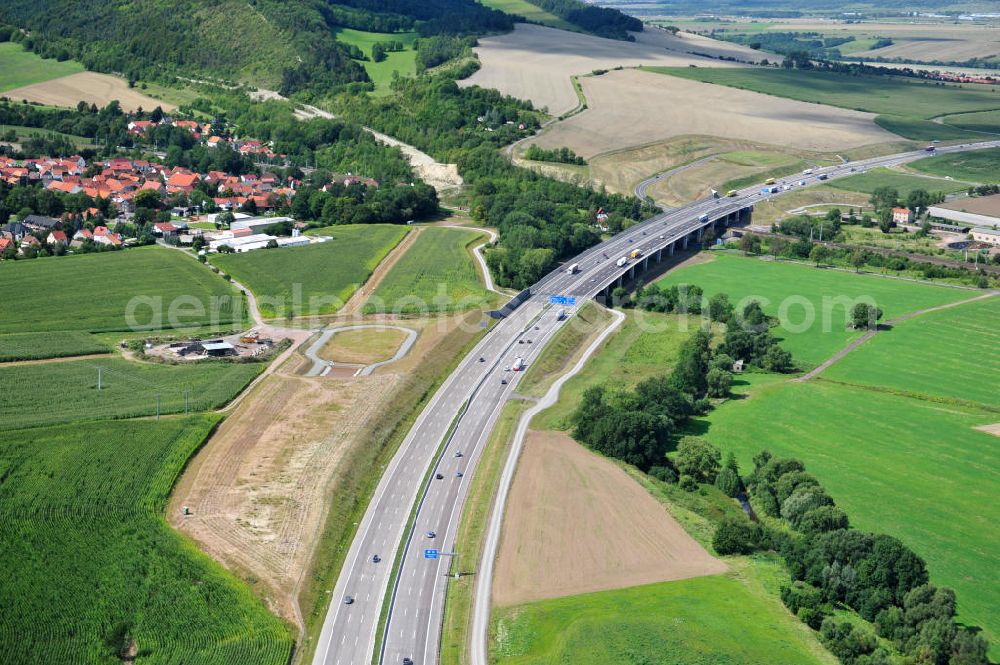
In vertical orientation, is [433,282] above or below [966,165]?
below

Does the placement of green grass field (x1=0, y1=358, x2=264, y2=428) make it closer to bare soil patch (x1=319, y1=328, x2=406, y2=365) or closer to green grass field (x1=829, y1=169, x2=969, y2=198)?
bare soil patch (x1=319, y1=328, x2=406, y2=365)

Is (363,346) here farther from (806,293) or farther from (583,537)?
(806,293)

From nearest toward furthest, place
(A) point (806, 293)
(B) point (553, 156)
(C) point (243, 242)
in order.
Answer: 1. (A) point (806, 293)
2. (C) point (243, 242)
3. (B) point (553, 156)

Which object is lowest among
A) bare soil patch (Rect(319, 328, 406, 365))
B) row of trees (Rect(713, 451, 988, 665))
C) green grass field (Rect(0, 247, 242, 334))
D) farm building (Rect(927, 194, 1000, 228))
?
row of trees (Rect(713, 451, 988, 665))

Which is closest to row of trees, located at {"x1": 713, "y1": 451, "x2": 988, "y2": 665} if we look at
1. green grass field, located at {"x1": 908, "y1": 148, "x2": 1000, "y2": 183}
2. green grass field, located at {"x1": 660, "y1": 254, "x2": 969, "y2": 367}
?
green grass field, located at {"x1": 660, "y1": 254, "x2": 969, "y2": 367}

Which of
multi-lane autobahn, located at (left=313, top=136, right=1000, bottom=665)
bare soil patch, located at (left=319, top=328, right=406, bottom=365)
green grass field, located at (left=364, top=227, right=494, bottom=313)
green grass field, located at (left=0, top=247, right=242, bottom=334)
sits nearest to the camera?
multi-lane autobahn, located at (left=313, top=136, right=1000, bottom=665)

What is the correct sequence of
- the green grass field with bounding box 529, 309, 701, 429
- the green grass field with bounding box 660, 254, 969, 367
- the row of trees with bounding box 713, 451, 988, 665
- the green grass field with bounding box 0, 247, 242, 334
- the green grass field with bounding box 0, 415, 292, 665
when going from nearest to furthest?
the green grass field with bounding box 0, 415, 292, 665
the row of trees with bounding box 713, 451, 988, 665
the green grass field with bounding box 529, 309, 701, 429
the green grass field with bounding box 0, 247, 242, 334
the green grass field with bounding box 660, 254, 969, 367

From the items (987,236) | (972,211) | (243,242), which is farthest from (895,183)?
(243,242)
